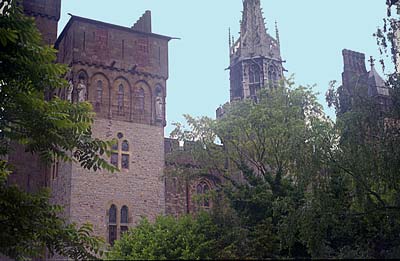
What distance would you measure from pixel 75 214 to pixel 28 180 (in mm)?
5510

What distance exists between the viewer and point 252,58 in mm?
51219

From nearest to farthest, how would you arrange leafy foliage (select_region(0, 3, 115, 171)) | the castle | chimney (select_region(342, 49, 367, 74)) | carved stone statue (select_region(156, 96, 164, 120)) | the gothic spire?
1. leafy foliage (select_region(0, 3, 115, 171))
2. the castle
3. carved stone statue (select_region(156, 96, 164, 120))
4. chimney (select_region(342, 49, 367, 74))
5. the gothic spire

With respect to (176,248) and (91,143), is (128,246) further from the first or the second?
(91,143)

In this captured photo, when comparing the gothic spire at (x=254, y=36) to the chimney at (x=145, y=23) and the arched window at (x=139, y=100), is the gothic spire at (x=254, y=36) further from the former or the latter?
the arched window at (x=139, y=100)

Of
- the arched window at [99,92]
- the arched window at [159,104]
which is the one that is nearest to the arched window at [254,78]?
the arched window at [159,104]

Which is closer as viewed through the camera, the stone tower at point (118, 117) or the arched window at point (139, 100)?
the stone tower at point (118, 117)

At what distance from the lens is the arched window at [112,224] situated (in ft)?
82.2

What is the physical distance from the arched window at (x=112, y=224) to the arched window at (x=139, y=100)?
4.91 meters

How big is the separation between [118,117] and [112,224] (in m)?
5.02

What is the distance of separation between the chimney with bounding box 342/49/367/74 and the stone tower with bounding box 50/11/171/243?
1144 centimetres

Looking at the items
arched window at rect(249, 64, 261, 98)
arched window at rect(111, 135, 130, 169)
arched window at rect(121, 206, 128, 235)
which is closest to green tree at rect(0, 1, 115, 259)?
arched window at rect(121, 206, 128, 235)

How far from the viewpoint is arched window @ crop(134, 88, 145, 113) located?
27562 mm

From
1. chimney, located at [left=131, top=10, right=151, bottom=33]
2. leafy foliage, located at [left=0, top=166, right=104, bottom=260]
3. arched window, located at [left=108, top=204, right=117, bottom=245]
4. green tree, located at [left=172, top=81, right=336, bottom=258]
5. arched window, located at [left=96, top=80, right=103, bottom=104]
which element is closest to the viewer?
leafy foliage, located at [left=0, top=166, right=104, bottom=260]

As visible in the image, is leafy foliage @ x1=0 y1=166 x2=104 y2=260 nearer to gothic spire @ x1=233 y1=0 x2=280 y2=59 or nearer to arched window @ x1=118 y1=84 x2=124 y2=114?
arched window @ x1=118 y1=84 x2=124 y2=114
